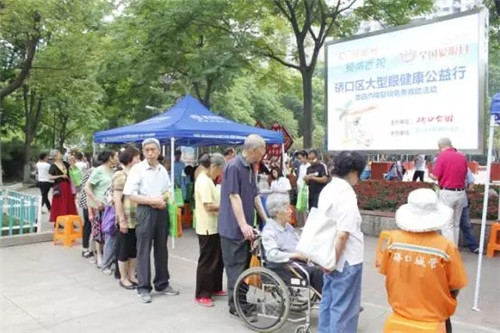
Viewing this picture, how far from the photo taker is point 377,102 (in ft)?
30.4

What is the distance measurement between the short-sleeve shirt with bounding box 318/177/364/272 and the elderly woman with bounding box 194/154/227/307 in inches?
73.2

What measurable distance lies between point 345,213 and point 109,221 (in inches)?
150

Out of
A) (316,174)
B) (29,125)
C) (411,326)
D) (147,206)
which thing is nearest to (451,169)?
(316,174)

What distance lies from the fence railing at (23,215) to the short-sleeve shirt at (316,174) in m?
4.79

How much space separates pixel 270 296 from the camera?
13.7ft

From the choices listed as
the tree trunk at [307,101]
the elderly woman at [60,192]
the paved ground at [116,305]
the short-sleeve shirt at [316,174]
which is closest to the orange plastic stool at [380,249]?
the paved ground at [116,305]

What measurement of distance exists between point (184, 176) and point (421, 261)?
26.6 ft

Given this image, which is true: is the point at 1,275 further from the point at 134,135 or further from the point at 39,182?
the point at 39,182

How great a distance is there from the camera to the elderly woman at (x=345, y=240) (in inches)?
123

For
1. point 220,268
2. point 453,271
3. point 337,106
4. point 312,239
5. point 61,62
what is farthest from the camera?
point 61,62

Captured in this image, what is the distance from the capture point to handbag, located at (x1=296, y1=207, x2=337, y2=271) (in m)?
3.18

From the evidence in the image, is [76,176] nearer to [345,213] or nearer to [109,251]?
[109,251]

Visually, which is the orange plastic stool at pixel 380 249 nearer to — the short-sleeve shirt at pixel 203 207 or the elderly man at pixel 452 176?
the short-sleeve shirt at pixel 203 207

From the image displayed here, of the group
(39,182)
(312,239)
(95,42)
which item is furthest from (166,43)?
(312,239)
